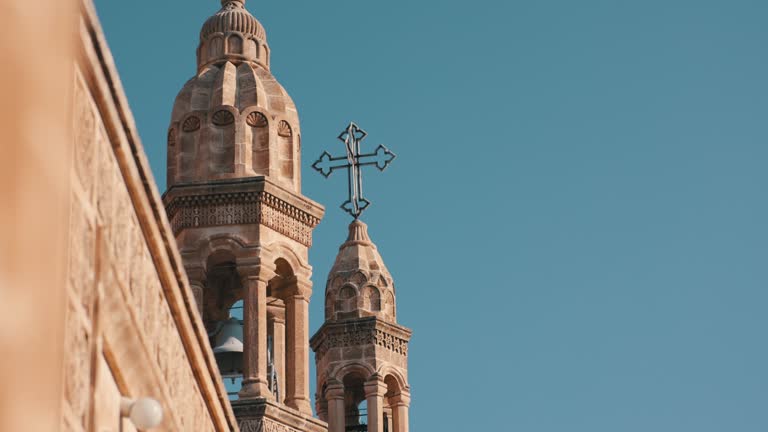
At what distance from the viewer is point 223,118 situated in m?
20.9

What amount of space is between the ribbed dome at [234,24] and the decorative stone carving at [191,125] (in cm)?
207

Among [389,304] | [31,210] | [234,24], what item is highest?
[234,24]

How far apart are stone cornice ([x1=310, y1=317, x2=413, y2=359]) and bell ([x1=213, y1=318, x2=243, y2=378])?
5.67 metres

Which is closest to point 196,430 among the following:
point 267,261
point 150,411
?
point 150,411

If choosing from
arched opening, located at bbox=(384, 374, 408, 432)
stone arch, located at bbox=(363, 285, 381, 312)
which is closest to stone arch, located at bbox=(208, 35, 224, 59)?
stone arch, located at bbox=(363, 285, 381, 312)

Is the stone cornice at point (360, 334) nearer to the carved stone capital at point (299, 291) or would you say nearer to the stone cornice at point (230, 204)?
the carved stone capital at point (299, 291)

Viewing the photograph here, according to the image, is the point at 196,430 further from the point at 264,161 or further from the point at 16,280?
the point at 264,161

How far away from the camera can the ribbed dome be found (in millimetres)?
22328

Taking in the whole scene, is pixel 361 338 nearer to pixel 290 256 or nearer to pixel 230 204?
pixel 290 256

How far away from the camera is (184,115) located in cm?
2103

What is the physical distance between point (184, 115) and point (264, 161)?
1.55 m

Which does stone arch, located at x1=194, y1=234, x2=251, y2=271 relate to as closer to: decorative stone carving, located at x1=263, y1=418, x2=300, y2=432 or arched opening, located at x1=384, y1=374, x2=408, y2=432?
decorative stone carving, located at x1=263, y1=418, x2=300, y2=432

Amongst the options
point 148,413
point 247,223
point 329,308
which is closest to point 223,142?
point 247,223

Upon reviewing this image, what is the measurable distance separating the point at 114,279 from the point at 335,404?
21045 millimetres
